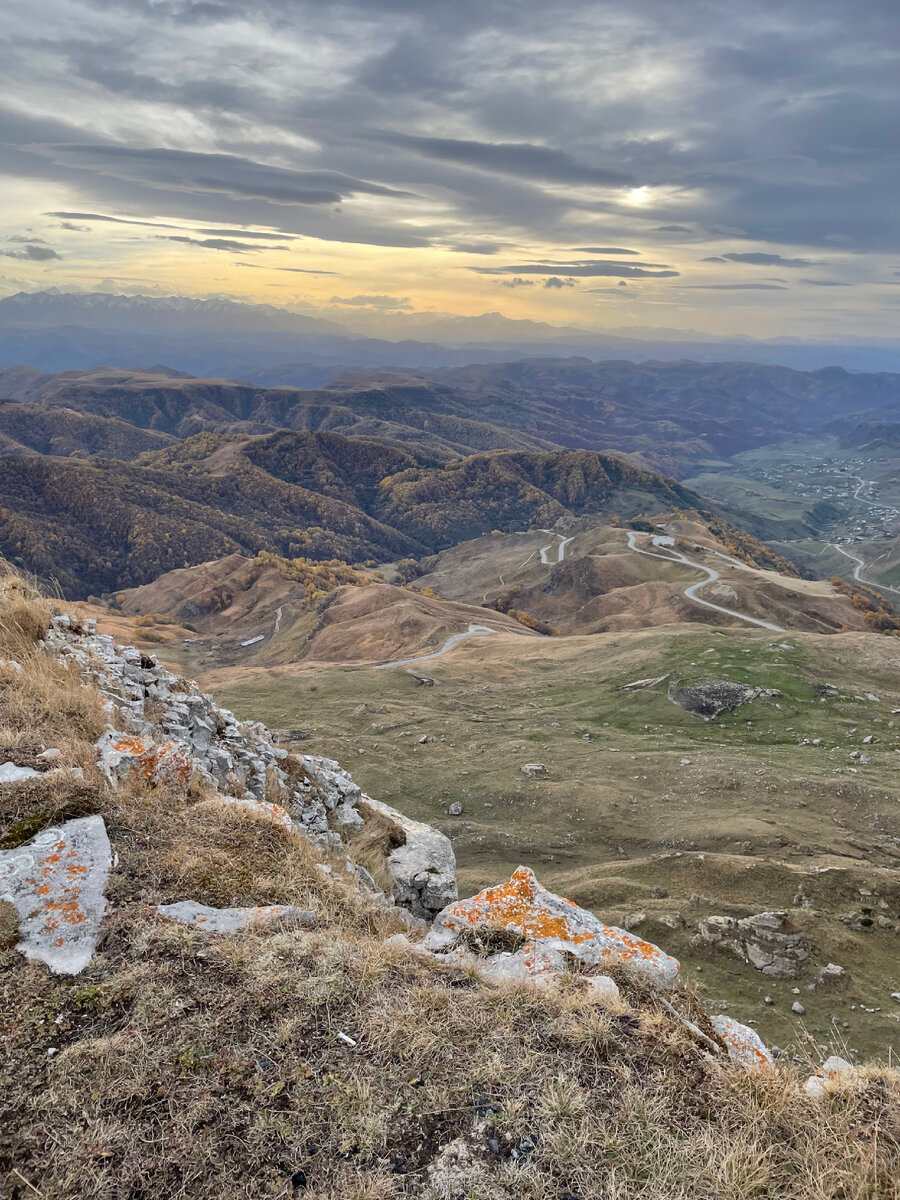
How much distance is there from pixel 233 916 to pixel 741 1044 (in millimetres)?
6150

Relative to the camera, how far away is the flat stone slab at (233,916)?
22.8 feet

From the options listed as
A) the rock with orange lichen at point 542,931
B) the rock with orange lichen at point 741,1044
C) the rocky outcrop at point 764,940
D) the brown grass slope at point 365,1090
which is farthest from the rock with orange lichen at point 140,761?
the rocky outcrop at point 764,940

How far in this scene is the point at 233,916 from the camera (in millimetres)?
7188

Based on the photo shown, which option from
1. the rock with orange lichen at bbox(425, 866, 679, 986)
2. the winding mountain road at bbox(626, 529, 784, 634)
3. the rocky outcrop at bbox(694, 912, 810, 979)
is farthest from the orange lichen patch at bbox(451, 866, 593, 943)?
the winding mountain road at bbox(626, 529, 784, 634)

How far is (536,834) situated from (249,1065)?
31255 millimetres

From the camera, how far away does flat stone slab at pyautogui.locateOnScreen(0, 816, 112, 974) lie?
20.7 feet

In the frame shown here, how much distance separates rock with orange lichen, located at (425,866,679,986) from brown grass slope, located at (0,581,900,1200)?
0.71 meters

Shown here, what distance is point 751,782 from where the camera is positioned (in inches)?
1487

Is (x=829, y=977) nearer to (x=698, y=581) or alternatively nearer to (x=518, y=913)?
(x=518, y=913)

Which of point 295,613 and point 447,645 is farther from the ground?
point 447,645

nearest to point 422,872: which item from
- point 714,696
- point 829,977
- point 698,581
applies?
point 829,977

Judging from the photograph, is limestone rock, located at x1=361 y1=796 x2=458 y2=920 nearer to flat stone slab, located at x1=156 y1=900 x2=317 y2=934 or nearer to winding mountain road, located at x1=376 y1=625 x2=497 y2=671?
flat stone slab, located at x1=156 y1=900 x2=317 y2=934

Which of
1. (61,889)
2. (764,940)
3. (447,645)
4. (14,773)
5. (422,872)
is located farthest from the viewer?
(447,645)

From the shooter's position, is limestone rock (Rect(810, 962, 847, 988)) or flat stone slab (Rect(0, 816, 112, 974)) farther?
limestone rock (Rect(810, 962, 847, 988))
